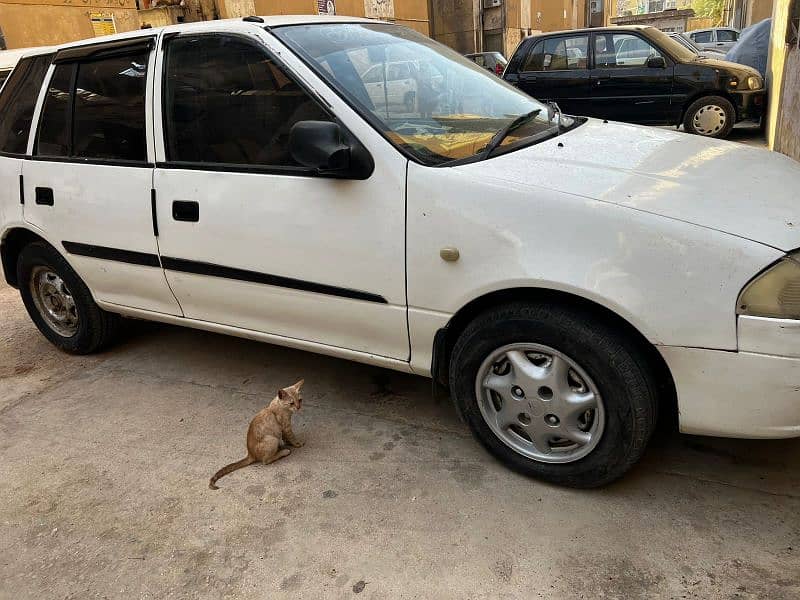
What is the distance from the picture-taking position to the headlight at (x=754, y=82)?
8516mm

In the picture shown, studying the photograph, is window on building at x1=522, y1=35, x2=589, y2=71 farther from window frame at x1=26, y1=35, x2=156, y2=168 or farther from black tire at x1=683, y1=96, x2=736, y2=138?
window frame at x1=26, y1=35, x2=156, y2=168

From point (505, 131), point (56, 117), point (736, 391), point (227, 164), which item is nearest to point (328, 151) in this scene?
point (227, 164)

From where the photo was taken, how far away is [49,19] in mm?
13312

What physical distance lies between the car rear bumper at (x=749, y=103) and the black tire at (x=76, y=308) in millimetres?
8135

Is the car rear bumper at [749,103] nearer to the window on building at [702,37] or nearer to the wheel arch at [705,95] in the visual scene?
the wheel arch at [705,95]

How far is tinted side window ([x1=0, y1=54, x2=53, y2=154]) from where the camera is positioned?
3.64 metres

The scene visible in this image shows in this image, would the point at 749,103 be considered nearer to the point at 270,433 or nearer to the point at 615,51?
the point at 615,51

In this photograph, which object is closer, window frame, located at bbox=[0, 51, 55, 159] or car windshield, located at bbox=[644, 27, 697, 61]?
window frame, located at bbox=[0, 51, 55, 159]

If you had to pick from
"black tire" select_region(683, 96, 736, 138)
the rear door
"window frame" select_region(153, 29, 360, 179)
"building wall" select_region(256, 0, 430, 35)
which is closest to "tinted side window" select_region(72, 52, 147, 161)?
"window frame" select_region(153, 29, 360, 179)

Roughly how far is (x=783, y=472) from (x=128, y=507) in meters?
2.56

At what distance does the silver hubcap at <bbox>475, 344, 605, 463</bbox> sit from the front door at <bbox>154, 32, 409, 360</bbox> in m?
0.42

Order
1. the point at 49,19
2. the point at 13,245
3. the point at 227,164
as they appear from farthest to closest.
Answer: the point at 49,19 → the point at 13,245 → the point at 227,164

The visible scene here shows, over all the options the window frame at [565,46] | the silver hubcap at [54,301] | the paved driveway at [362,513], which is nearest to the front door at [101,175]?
the silver hubcap at [54,301]

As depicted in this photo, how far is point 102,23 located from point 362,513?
49.8 feet
